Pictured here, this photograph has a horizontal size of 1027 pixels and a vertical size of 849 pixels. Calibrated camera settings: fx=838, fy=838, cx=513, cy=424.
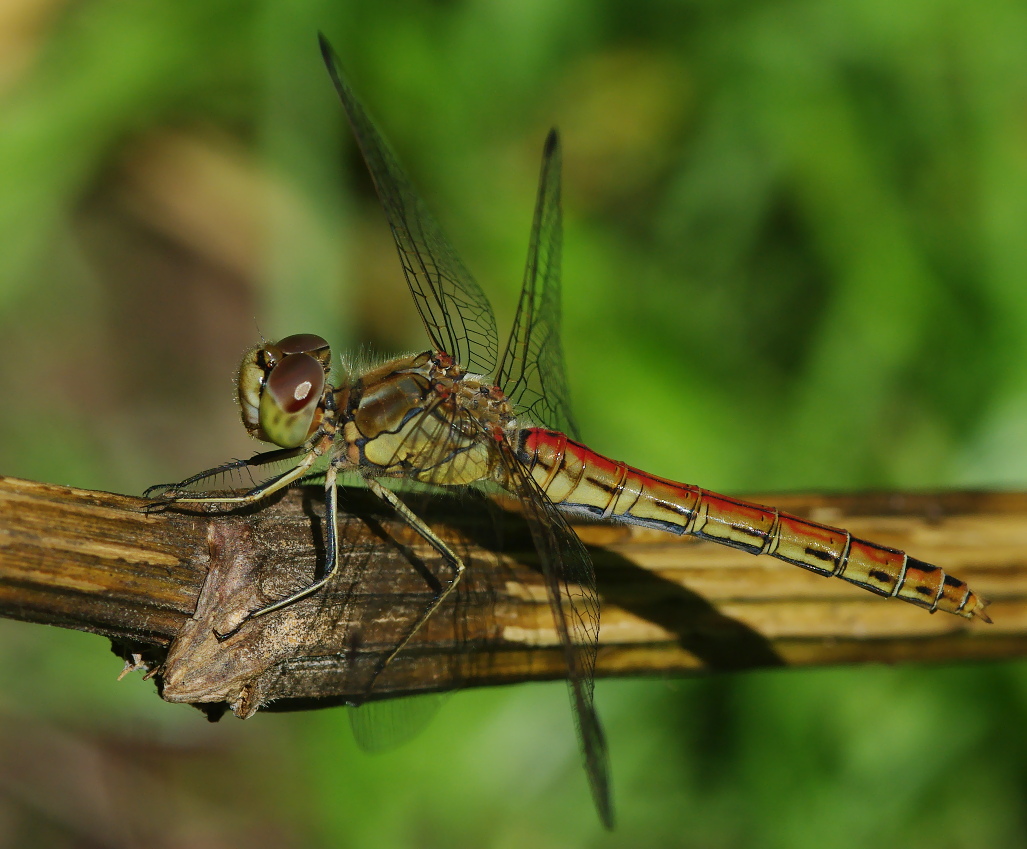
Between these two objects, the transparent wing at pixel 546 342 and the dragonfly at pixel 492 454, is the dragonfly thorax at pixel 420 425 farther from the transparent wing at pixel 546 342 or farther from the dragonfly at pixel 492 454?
the transparent wing at pixel 546 342

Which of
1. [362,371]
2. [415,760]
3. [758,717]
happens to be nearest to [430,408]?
[362,371]

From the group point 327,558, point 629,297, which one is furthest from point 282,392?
point 629,297

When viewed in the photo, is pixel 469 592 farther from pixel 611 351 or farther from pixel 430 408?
pixel 611 351

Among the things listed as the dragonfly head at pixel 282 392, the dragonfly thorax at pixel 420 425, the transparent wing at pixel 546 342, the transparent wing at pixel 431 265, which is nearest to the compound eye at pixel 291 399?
the dragonfly head at pixel 282 392

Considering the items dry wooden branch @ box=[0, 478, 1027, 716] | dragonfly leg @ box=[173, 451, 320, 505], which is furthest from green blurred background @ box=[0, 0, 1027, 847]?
dragonfly leg @ box=[173, 451, 320, 505]

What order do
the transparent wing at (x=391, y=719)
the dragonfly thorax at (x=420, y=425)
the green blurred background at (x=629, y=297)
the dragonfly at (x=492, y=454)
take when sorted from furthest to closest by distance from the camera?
the green blurred background at (x=629, y=297) < the dragonfly thorax at (x=420, y=425) < the transparent wing at (x=391, y=719) < the dragonfly at (x=492, y=454)

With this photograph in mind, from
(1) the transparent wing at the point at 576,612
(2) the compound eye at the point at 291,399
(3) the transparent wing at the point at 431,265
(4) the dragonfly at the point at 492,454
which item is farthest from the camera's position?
(3) the transparent wing at the point at 431,265
